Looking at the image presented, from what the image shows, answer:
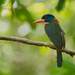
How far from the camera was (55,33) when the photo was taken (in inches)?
89.5

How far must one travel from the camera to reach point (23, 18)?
2.04 m

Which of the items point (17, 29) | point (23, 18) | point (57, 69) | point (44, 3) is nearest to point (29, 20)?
point (23, 18)

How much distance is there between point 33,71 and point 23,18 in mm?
2068

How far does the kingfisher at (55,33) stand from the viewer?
2.13m

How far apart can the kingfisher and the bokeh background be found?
0.17 feet

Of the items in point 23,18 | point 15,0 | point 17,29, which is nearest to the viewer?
point 15,0

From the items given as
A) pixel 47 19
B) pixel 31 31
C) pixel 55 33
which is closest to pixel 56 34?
pixel 55 33

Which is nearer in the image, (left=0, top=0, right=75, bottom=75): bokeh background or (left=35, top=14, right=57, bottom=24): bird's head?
(left=0, top=0, right=75, bottom=75): bokeh background

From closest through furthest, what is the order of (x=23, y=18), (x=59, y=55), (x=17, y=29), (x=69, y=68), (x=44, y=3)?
1. (x=69, y=68)
2. (x=23, y=18)
3. (x=59, y=55)
4. (x=44, y=3)
5. (x=17, y=29)

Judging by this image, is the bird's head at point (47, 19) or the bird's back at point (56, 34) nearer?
the bird's back at point (56, 34)

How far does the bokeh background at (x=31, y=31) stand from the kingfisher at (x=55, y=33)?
52 millimetres

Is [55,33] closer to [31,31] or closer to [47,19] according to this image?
[47,19]

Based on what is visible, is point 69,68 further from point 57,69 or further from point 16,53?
point 16,53

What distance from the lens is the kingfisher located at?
2128mm
